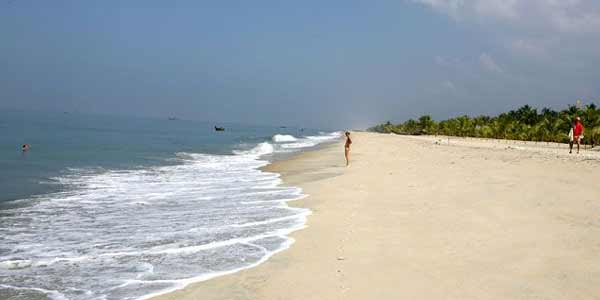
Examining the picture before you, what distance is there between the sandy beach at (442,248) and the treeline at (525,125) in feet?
125

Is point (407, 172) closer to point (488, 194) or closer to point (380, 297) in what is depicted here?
point (488, 194)

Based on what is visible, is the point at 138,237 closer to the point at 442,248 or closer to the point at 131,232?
the point at 131,232

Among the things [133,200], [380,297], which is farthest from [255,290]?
[133,200]

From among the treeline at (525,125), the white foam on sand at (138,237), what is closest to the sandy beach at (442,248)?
the white foam on sand at (138,237)

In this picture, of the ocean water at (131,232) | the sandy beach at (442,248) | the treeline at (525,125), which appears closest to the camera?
the sandy beach at (442,248)

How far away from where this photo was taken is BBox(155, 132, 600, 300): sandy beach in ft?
20.1

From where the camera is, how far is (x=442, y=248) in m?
7.91

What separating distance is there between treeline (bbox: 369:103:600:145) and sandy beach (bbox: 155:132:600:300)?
38.1m

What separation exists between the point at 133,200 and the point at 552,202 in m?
12.4

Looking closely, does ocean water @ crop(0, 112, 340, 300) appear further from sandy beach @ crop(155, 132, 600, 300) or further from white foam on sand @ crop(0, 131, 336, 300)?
sandy beach @ crop(155, 132, 600, 300)

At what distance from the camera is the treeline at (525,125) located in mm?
53156

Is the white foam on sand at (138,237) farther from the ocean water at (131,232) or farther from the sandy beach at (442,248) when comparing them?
the sandy beach at (442,248)

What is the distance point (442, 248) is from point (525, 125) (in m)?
68.3

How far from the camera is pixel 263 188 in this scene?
18.1 meters
